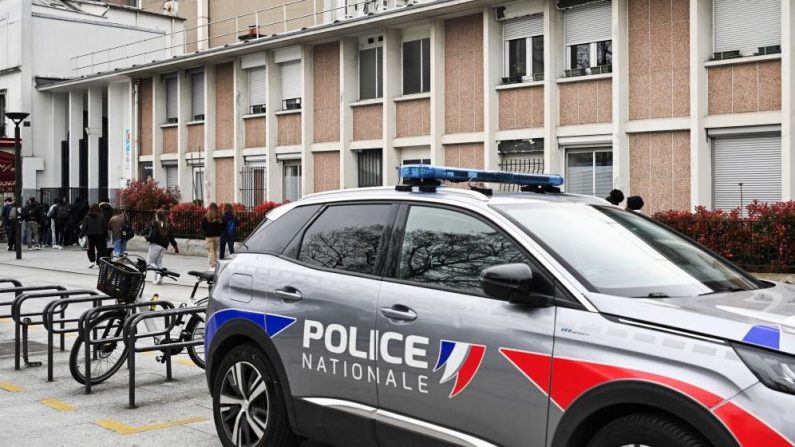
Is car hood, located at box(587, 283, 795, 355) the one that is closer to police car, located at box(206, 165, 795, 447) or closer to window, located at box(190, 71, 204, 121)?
police car, located at box(206, 165, 795, 447)

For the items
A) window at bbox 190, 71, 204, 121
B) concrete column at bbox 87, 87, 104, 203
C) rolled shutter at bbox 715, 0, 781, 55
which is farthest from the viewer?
concrete column at bbox 87, 87, 104, 203

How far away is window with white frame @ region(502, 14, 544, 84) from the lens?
A: 2142 cm

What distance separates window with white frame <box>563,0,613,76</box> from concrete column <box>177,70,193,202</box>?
15483 mm

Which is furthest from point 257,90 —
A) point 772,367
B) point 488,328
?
point 772,367

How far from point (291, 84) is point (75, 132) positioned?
563 inches

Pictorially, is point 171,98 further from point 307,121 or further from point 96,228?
point 96,228

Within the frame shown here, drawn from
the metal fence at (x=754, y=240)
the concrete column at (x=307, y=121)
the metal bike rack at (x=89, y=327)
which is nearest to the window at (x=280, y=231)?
the metal bike rack at (x=89, y=327)

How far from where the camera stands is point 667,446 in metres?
3.55

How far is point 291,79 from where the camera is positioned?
2820cm

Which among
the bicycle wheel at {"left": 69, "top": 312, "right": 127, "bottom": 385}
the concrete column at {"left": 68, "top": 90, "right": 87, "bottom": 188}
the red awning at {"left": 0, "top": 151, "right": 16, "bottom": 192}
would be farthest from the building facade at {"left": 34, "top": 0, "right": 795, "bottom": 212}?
the bicycle wheel at {"left": 69, "top": 312, "right": 127, "bottom": 385}

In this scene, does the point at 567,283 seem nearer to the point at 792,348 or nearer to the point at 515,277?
the point at 515,277

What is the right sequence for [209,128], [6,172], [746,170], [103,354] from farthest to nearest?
[6,172], [209,128], [746,170], [103,354]

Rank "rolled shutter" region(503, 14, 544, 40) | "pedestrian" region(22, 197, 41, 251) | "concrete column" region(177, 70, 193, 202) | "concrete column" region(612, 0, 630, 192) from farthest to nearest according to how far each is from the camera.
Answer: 1. "pedestrian" region(22, 197, 41, 251)
2. "concrete column" region(177, 70, 193, 202)
3. "rolled shutter" region(503, 14, 544, 40)
4. "concrete column" region(612, 0, 630, 192)

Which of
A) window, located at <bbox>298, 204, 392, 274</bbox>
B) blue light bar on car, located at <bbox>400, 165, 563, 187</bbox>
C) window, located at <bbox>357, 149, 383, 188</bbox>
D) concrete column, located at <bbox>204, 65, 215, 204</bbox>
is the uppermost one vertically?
concrete column, located at <bbox>204, 65, 215, 204</bbox>
